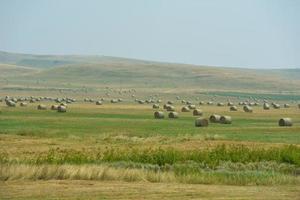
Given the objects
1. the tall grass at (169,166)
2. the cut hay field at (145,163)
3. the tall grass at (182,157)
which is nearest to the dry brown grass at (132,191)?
the cut hay field at (145,163)

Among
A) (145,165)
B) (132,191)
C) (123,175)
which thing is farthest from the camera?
(145,165)

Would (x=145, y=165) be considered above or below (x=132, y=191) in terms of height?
below

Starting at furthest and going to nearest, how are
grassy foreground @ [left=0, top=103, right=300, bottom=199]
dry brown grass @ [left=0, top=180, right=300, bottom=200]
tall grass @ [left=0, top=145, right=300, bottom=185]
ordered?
tall grass @ [left=0, top=145, right=300, bottom=185] < grassy foreground @ [left=0, top=103, right=300, bottom=199] < dry brown grass @ [left=0, top=180, right=300, bottom=200]

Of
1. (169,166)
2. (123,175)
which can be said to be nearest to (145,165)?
(169,166)

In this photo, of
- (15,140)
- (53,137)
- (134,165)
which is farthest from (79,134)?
(134,165)

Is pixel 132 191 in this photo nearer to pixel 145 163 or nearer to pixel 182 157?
pixel 145 163

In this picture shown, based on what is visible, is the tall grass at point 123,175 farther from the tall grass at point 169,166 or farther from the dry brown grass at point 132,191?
the dry brown grass at point 132,191

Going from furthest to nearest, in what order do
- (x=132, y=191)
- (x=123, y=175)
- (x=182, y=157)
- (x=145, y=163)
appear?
(x=182, y=157) → (x=145, y=163) → (x=123, y=175) → (x=132, y=191)

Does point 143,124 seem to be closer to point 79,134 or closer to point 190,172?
point 79,134

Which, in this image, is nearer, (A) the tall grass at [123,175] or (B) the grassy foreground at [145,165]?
(B) the grassy foreground at [145,165]

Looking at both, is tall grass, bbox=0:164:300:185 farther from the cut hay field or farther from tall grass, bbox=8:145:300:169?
tall grass, bbox=8:145:300:169

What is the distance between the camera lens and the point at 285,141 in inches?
1367

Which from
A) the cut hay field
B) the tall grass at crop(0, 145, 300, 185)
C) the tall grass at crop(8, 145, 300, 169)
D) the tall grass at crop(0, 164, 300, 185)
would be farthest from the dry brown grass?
the tall grass at crop(8, 145, 300, 169)

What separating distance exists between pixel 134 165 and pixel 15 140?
1195cm
